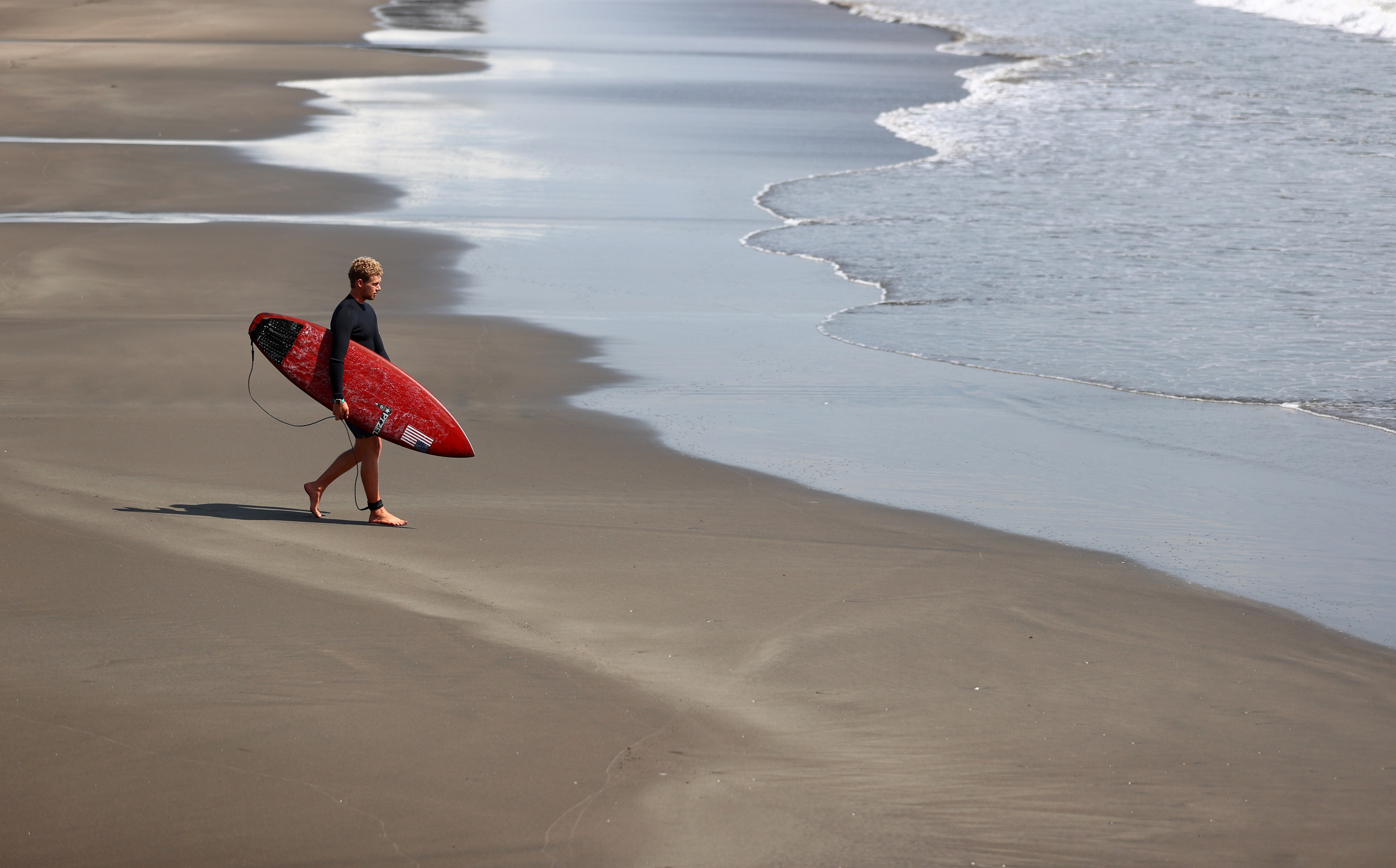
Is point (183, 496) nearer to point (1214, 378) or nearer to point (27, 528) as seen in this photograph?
point (27, 528)

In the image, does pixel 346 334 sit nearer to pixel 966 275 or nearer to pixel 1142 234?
pixel 966 275

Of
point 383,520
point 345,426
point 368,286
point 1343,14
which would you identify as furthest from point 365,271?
point 1343,14

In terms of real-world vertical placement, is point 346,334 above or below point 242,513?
above

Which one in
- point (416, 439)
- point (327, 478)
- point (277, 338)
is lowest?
point (327, 478)

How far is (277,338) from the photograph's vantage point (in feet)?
22.0

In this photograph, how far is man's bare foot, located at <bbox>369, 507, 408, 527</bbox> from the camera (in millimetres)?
6152

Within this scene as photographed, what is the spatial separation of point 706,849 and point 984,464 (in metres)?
4.09

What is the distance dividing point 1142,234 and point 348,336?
949 centimetres

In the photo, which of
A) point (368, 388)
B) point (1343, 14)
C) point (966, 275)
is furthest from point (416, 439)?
point (1343, 14)

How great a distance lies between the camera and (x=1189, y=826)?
4.05 metres

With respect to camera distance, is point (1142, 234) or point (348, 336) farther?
point (1142, 234)

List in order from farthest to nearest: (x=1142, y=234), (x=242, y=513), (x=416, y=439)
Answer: (x=1142, y=234), (x=416, y=439), (x=242, y=513)

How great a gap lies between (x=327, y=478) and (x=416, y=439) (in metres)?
0.46

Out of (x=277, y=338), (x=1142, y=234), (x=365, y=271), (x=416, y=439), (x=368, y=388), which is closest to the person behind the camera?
(x=365, y=271)
